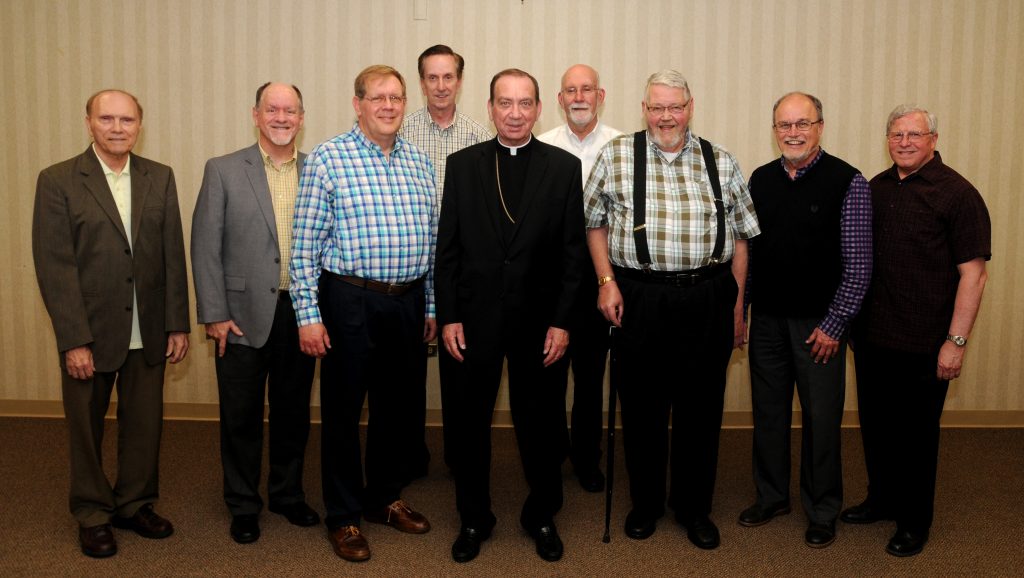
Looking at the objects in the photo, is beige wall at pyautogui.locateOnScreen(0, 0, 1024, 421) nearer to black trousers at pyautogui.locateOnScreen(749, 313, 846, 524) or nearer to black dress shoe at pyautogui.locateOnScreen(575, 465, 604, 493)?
black trousers at pyautogui.locateOnScreen(749, 313, 846, 524)

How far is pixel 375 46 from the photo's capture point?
501cm

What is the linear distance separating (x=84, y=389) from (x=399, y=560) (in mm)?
1409

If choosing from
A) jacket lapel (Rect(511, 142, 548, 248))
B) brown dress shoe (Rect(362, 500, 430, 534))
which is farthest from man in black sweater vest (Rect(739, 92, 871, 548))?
brown dress shoe (Rect(362, 500, 430, 534))

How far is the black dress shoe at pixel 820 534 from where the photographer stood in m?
3.36

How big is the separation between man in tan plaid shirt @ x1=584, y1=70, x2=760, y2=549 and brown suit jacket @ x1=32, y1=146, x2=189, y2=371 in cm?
173

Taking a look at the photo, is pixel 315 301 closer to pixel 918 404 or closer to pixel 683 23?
pixel 918 404

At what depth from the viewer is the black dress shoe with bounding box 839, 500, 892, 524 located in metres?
3.60

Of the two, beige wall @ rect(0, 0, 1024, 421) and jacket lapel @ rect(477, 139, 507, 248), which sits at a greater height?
beige wall @ rect(0, 0, 1024, 421)

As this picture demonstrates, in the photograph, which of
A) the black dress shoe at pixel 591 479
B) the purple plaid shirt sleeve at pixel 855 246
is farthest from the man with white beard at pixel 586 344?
the purple plaid shirt sleeve at pixel 855 246

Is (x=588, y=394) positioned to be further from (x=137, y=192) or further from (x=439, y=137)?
(x=137, y=192)

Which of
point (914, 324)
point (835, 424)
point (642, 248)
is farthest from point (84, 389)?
point (914, 324)

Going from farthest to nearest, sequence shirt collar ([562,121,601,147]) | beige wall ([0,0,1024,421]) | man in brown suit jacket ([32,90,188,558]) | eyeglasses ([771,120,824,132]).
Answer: beige wall ([0,0,1024,421]) → shirt collar ([562,121,601,147]) → eyeglasses ([771,120,824,132]) → man in brown suit jacket ([32,90,188,558])

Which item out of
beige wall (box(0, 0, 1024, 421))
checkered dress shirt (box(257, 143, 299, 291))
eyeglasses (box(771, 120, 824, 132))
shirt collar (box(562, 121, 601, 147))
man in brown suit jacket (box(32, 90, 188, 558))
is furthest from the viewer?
beige wall (box(0, 0, 1024, 421))

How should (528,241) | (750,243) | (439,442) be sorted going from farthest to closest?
(439,442) → (750,243) → (528,241)
